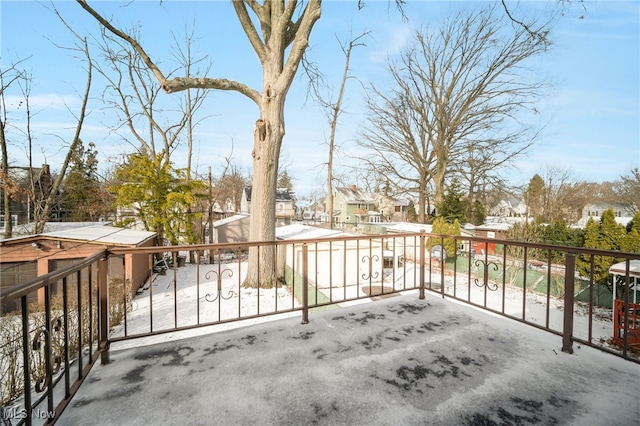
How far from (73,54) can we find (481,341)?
15.8 m

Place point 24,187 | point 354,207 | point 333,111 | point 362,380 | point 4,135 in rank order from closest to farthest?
point 362,380
point 4,135
point 24,187
point 333,111
point 354,207

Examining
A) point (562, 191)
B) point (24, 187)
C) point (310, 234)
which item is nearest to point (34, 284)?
point (310, 234)

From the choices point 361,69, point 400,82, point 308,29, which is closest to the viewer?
point 308,29

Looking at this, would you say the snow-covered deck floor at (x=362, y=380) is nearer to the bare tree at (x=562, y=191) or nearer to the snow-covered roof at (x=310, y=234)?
the snow-covered roof at (x=310, y=234)

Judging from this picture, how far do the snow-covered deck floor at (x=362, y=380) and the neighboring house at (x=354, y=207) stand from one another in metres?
30.9

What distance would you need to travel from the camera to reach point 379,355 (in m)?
2.07

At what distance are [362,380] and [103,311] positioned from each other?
196cm

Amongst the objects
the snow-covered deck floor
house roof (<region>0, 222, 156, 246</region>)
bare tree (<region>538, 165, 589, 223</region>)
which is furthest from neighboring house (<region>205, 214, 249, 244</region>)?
bare tree (<region>538, 165, 589, 223</region>)

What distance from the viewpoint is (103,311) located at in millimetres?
2094

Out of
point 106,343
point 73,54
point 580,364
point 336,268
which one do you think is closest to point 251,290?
point 336,268

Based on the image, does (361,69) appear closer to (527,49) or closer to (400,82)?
(400,82)

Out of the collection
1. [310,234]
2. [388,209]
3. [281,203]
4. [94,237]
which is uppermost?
[281,203]

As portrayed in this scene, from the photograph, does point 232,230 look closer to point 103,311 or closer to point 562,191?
point 103,311

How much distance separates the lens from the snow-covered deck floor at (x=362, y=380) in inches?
57.6
